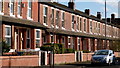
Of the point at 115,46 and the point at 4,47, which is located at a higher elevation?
the point at 4,47

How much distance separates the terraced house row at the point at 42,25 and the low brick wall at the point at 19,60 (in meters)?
2.85

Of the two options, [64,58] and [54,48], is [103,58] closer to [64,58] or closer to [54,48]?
[64,58]

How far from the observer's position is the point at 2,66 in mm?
19297

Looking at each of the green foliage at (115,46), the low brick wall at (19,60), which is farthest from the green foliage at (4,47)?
the green foliage at (115,46)

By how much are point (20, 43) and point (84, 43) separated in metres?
21.5

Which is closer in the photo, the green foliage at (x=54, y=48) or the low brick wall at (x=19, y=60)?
the low brick wall at (x=19, y=60)

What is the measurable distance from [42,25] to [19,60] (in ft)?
32.1

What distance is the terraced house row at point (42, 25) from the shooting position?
1014 inches

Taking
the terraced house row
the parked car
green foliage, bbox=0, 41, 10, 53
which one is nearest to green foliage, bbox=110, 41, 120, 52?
the terraced house row

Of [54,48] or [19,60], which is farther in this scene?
[54,48]

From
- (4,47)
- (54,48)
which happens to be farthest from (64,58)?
(4,47)

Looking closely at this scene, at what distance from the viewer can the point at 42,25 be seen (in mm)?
30938

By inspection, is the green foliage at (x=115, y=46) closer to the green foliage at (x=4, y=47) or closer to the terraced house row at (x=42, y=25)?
the terraced house row at (x=42, y=25)

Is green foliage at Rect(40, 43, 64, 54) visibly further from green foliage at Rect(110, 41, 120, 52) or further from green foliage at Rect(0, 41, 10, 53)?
green foliage at Rect(110, 41, 120, 52)
